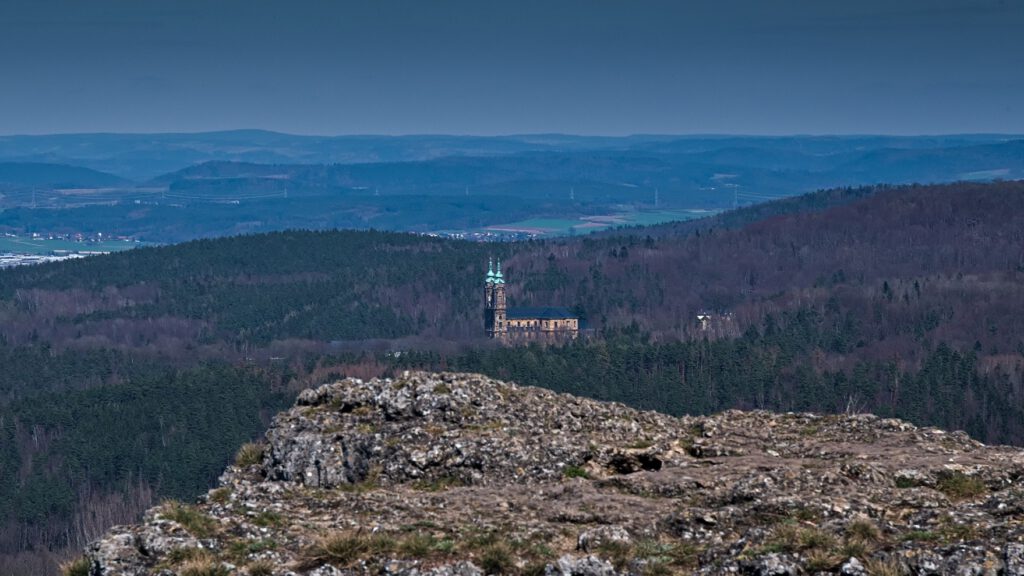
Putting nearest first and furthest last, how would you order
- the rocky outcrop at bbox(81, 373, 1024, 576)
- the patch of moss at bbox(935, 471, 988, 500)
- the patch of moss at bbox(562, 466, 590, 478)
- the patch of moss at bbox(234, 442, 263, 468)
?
the rocky outcrop at bbox(81, 373, 1024, 576) → the patch of moss at bbox(935, 471, 988, 500) → the patch of moss at bbox(562, 466, 590, 478) → the patch of moss at bbox(234, 442, 263, 468)

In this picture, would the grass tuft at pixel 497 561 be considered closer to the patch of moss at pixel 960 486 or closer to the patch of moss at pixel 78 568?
the patch of moss at pixel 78 568

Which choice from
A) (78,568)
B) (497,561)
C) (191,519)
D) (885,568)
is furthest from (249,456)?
(885,568)

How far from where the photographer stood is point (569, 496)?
116 ft

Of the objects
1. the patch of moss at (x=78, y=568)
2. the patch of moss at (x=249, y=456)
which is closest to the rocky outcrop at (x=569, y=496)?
the patch of moss at (x=249, y=456)

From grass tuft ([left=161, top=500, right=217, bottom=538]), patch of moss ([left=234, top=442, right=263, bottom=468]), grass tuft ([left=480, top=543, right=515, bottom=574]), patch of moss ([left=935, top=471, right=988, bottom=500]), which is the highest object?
patch of moss ([left=935, top=471, right=988, bottom=500])

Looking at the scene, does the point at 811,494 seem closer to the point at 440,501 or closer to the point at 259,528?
the point at 440,501

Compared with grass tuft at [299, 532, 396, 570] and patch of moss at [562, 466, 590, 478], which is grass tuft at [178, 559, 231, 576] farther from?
patch of moss at [562, 466, 590, 478]

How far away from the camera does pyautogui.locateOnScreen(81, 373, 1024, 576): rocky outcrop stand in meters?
29.1

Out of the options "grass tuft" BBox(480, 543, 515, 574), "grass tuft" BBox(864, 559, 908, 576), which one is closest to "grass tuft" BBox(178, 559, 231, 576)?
"grass tuft" BBox(480, 543, 515, 574)

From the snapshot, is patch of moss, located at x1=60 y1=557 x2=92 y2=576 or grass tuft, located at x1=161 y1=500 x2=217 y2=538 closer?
patch of moss, located at x1=60 y1=557 x2=92 y2=576

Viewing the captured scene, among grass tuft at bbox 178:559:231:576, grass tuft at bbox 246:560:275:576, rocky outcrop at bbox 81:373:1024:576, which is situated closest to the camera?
rocky outcrop at bbox 81:373:1024:576

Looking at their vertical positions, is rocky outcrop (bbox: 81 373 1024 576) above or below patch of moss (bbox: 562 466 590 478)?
above

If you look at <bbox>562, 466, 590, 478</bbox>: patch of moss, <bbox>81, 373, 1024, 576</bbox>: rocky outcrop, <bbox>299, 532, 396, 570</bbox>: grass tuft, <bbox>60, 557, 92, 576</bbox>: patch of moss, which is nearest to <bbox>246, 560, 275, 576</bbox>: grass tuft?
<bbox>81, 373, 1024, 576</bbox>: rocky outcrop

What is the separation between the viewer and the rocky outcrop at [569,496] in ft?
95.4
